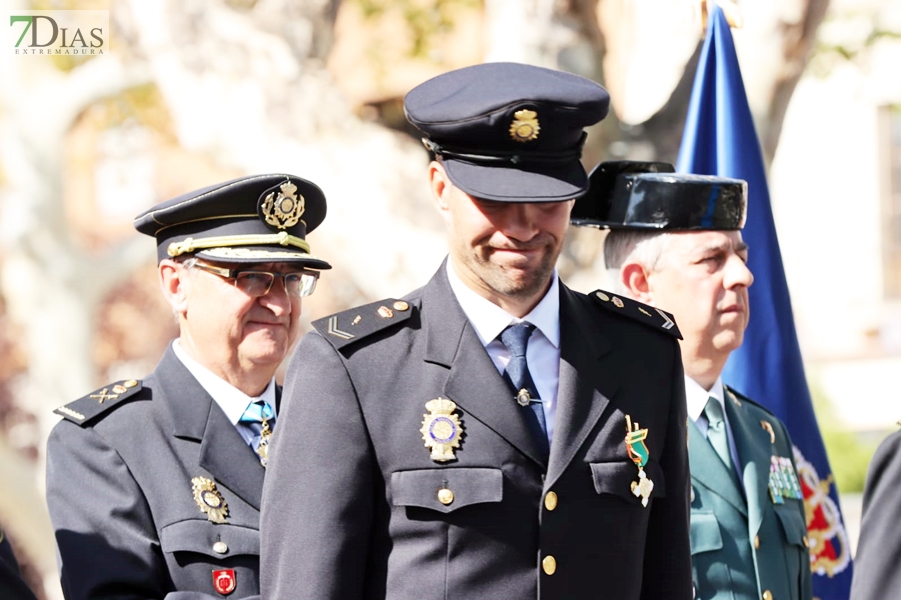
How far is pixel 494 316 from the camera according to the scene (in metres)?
2.54

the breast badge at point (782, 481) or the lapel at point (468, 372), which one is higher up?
the lapel at point (468, 372)

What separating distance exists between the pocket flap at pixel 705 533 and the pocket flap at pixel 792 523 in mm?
218

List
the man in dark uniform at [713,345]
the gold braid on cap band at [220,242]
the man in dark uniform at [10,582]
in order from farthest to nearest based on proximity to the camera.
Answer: the gold braid on cap band at [220,242] → the man in dark uniform at [713,345] → the man in dark uniform at [10,582]

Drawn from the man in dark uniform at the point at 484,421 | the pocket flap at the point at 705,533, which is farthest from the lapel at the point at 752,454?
the man in dark uniform at the point at 484,421

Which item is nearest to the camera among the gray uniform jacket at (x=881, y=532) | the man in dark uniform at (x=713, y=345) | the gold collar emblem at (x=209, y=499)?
the gray uniform jacket at (x=881, y=532)

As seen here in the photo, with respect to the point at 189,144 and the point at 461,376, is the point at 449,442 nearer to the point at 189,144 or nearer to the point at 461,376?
the point at 461,376

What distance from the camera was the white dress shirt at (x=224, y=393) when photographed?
3.39m

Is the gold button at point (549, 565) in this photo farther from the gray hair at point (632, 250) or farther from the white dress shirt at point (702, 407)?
the gray hair at point (632, 250)

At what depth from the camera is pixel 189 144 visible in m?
7.93

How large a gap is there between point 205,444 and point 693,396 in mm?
1237

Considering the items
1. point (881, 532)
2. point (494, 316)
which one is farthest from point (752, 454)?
point (494, 316)

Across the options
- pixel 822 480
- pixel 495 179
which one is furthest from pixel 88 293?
pixel 495 179

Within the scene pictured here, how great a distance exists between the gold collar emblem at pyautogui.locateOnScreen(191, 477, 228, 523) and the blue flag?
6.36ft

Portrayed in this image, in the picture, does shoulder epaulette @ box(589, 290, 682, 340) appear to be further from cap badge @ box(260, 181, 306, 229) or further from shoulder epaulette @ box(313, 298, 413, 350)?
cap badge @ box(260, 181, 306, 229)
